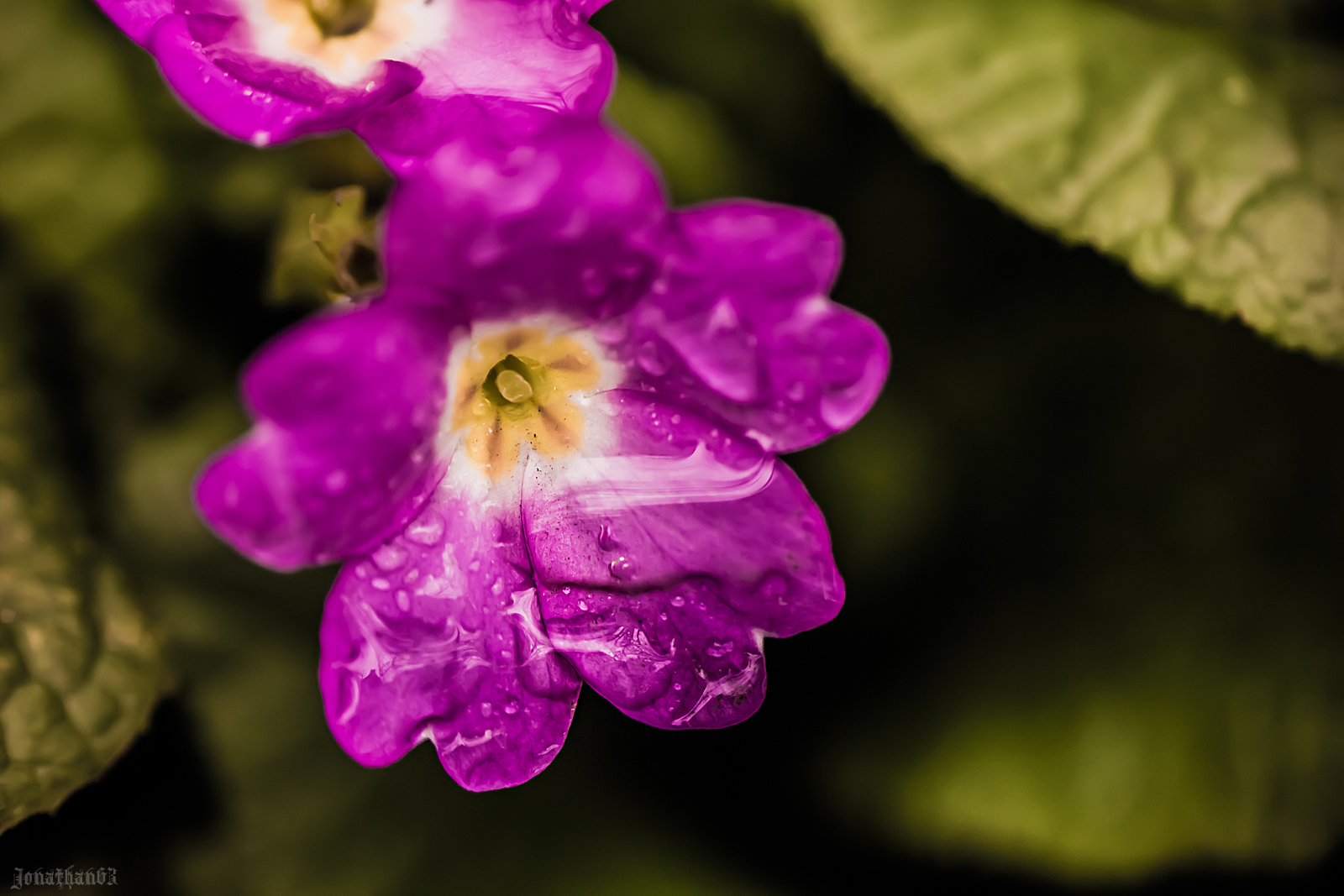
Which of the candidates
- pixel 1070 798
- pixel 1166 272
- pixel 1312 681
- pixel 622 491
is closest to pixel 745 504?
pixel 622 491

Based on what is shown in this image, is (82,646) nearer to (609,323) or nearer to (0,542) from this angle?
(0,542)

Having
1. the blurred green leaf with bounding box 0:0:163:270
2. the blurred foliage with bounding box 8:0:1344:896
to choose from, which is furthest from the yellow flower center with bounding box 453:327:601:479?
the blurred green leaf with bounding box 0:0:163:270

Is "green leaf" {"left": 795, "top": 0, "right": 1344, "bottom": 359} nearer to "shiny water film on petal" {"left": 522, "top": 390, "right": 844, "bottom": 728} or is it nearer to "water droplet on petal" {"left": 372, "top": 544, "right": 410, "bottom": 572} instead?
"shiny water film on petal" {"left": 522, "top": 390, "right": 844, "bottom": 728}

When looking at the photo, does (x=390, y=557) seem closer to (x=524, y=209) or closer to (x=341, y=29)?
(x=524, y=209)

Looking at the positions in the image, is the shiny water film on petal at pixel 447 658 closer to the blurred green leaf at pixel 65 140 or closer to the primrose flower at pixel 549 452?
the primrose flower at pixel 549 452

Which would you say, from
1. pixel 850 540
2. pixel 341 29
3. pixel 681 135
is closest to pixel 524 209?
pixel 341 29

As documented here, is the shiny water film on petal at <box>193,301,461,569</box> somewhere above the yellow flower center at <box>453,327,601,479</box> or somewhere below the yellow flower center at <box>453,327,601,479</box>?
above
